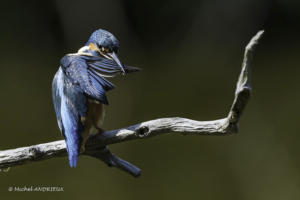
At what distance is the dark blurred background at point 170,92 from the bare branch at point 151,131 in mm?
1881

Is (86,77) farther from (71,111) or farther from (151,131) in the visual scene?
(151,131)

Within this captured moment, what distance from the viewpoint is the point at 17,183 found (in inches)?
134

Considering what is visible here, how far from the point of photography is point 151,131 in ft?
4.88

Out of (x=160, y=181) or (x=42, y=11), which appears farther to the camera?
(x=42, y=11)

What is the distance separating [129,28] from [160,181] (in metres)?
1.35

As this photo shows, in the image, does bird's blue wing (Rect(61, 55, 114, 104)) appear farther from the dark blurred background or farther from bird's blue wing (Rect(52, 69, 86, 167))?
the dark blurred background

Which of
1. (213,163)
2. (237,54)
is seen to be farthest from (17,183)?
(237,54)

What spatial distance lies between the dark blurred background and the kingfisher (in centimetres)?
187

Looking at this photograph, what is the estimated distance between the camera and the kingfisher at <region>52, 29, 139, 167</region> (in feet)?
5.10

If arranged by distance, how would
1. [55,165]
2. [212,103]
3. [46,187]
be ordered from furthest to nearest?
[212,103] → [55,165] → [46,187]

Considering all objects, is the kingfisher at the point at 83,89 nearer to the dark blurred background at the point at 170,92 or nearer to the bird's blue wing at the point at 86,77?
the bird's blue wing at the point at 86,77

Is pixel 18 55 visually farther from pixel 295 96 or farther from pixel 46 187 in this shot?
pixel 295 96

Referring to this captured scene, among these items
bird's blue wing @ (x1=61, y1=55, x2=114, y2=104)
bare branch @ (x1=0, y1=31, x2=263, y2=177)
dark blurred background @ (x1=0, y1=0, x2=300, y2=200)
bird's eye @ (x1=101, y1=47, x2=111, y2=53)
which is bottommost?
dark blurred background @ (x1=0, y1=0, x2=300, y2=200)

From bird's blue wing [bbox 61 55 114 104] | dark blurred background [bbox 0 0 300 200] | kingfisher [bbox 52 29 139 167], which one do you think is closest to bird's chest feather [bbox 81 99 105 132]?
kingfisher [bbox 52 29 139 167]
